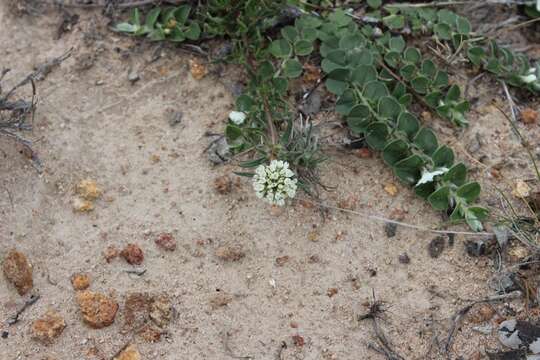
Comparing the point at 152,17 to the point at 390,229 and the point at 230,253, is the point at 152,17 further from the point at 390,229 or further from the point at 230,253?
the point at 390,229

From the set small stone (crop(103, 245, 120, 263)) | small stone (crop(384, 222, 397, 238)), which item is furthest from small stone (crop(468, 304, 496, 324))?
small stone (crop(103, 245, 120, 263))

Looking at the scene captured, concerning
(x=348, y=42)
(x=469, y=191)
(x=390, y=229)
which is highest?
(x=348, y=42)

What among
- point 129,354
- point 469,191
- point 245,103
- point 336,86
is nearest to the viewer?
point 129,354

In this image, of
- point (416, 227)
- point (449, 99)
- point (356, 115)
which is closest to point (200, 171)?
point (356, 115)

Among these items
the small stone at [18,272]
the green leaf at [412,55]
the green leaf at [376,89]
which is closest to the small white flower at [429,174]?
the green leaf at [376,89]

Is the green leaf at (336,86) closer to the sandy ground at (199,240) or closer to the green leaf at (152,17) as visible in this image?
the sandy ground at (199,240)

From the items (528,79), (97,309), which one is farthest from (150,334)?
(528,79)
